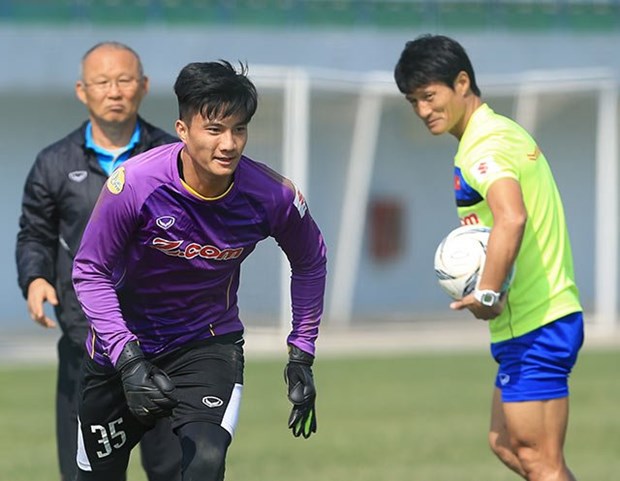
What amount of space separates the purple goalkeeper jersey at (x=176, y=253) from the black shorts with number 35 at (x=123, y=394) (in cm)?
6

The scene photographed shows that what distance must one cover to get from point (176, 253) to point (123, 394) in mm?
652

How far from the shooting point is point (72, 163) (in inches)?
289

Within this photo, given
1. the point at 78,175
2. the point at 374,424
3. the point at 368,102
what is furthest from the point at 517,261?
the point at 368,102

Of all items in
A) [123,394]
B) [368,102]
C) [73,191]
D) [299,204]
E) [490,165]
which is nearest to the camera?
[299,204]

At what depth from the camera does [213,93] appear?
546 centimetres

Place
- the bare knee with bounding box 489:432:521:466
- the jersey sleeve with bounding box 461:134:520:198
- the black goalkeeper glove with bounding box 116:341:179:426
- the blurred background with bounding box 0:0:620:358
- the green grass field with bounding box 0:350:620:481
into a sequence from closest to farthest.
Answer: the black goalkeeper glove with bounding box 116:341:179:426 → the jersey sleeve with bounding box 461:134:520:198 → the bare knee with bounding box 489:432:521:466 → the green grass field with bounding box 0:350:620:481 → the blurred background with bounding box 0:0:620:358

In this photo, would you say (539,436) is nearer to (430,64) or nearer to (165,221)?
(430,64)

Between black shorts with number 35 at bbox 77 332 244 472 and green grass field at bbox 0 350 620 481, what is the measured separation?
3.14 m

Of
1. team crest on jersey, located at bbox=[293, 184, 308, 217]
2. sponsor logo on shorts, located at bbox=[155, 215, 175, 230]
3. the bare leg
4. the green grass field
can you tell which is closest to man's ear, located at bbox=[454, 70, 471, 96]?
team crest on jersey, located at bbox=[293, 184, 308, 217]

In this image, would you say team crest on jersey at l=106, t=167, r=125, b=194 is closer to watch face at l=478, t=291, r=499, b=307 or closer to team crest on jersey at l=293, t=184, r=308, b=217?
team crest on jersey at l=293, t=184, r=308, b=217

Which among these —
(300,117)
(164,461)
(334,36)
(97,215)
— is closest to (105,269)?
(97,215)

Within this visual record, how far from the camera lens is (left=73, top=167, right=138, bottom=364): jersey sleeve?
5.56 m

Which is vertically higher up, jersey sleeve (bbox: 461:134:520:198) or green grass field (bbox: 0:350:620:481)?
jersey sleeve (bbox: 461:134:520:198)

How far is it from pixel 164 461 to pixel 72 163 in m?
1.56
